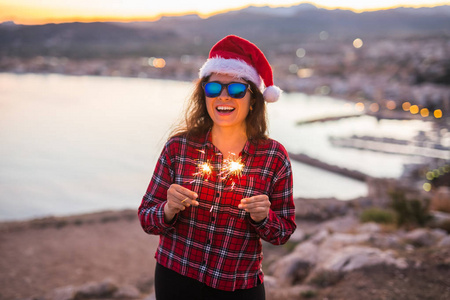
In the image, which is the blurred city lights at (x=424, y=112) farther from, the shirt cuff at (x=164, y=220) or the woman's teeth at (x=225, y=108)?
the shirt cuff at (x=164, y=220)

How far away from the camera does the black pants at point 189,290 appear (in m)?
1.55

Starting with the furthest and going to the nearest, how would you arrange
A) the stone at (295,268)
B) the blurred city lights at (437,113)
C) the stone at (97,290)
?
the blurred city lights at (437,113) < the stone at (97,290) < the stone at (295,268)

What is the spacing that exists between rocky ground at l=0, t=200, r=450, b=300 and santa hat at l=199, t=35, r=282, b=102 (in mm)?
2286

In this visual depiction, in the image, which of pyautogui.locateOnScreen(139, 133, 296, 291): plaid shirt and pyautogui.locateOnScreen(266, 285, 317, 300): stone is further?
pyautogui.locateOnScreen(266, 285, 317, 300): stone

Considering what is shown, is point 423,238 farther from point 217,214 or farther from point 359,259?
point 217,214

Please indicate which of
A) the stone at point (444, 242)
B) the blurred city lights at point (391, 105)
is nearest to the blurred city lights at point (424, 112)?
the blurred city lights at point (391, 105)

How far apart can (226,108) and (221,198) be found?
1.12ft

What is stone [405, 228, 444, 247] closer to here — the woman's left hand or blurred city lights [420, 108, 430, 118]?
the woman's left hand

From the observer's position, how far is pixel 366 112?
24.9 meters

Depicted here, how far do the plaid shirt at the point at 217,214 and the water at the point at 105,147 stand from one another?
0.25m

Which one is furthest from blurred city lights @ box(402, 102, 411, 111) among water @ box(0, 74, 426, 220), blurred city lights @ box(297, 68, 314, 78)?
blurred city lights @ box(297, 68, 314, 78)

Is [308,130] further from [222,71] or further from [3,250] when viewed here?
[222,71]

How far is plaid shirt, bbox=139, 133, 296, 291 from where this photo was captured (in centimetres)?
154

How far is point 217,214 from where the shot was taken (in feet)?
5.07
